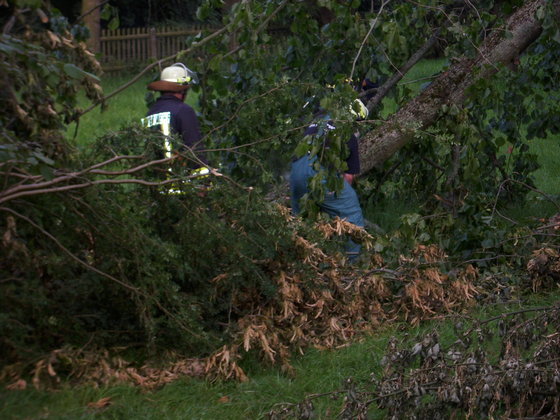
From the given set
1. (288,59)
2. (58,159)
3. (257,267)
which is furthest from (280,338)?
(288,59)

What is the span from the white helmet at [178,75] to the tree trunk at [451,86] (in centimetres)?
146

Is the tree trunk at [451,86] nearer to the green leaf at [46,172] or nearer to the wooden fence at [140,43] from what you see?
the green leaf at [46,172]

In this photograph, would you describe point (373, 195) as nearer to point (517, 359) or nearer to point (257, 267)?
point (257, 267)

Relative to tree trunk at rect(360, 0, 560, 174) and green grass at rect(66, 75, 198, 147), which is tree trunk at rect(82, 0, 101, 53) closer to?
green grass at rect(66, 75, 198, 147)

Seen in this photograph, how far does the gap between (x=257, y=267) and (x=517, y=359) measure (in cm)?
182

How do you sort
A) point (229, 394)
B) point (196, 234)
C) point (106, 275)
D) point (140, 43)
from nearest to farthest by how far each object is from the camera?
1. point (106, 275)
2. point (229, 394)
3. point (196, 234)
4. point (140, 43)

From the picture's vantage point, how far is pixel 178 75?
7.32m

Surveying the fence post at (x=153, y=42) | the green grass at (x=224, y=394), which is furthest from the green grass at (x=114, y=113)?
the green grass at (x=224, y=394)

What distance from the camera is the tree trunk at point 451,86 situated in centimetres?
709

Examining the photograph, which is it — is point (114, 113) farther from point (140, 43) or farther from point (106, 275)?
point (106, 275)

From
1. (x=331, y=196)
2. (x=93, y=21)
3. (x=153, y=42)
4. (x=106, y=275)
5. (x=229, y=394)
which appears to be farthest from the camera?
(x=153, y=42)

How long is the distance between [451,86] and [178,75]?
2.14 m

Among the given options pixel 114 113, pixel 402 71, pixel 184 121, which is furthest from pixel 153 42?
pixel 184 121

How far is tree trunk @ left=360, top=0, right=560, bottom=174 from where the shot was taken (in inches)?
279
